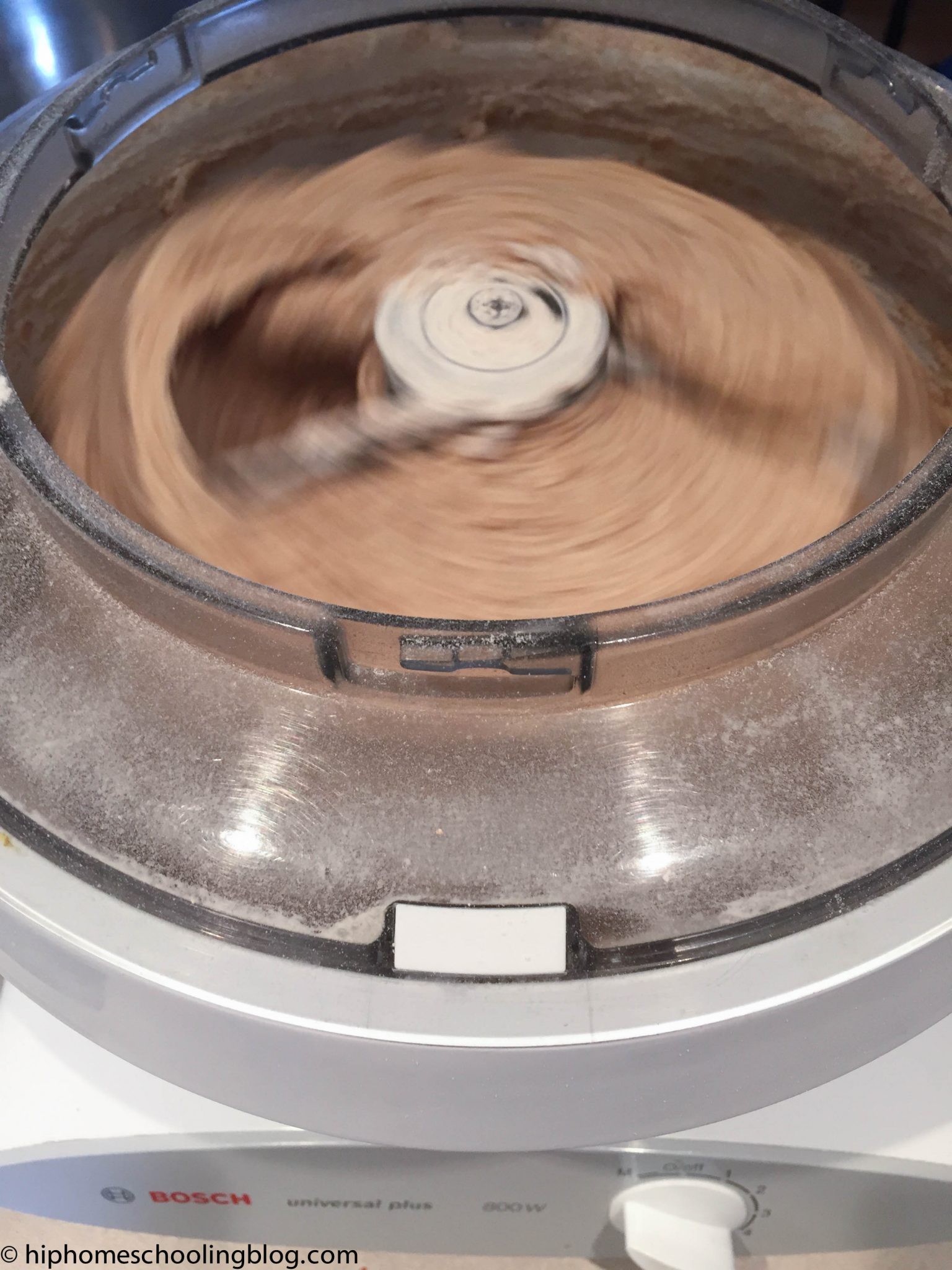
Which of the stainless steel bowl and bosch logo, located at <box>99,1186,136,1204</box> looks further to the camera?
the stainless steel bowl

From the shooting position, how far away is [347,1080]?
519 mm

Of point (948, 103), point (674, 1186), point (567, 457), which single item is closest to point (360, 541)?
point (567, 457)

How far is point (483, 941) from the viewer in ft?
1.65

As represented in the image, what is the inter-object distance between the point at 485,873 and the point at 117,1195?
354mm

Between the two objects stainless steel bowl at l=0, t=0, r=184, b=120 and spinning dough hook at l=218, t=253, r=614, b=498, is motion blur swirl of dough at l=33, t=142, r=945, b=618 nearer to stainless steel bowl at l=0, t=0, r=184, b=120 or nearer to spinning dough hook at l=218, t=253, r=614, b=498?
spinning dough hook at l=218, t=253, r=614, b=498

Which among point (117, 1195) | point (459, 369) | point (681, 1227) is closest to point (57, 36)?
point (459, 369)

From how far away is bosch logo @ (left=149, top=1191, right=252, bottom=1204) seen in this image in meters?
0.67

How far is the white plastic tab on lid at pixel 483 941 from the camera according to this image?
0.50 meters

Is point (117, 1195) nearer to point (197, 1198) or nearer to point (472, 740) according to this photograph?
point (197, 1198)

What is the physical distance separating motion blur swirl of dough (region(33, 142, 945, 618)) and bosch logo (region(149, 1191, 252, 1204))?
0.36 m

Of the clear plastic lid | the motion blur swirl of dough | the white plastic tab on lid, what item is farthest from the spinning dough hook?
the white plastic tab on lid

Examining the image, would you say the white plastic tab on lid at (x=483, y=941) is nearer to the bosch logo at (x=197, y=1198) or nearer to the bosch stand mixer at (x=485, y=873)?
the bosch stand mixer at (x=485, y=873)

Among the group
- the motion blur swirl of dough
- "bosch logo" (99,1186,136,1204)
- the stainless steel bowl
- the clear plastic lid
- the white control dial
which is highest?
the stainless steel bowl

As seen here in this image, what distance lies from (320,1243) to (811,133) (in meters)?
0.86
